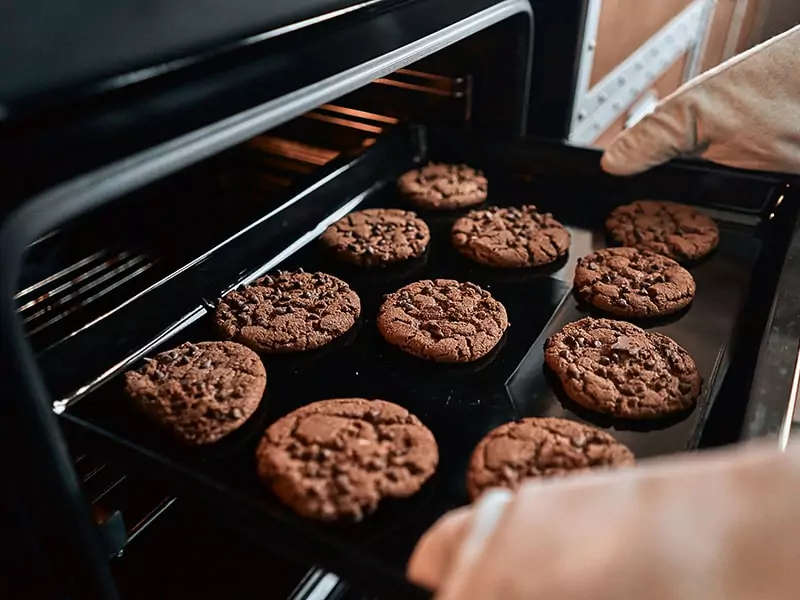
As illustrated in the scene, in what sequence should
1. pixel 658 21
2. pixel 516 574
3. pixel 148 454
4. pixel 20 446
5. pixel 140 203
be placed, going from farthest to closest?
pixel 658 21, pixel 140 203, pixel 148 454, pixel 20 446, pixel 516 574

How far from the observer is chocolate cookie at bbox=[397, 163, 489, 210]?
4.59 ft

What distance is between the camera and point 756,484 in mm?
534

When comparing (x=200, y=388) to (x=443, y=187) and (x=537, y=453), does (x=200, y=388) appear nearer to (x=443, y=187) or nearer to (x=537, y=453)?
(x=537, y=453)

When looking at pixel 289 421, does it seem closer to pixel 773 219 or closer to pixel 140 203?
pixel 140 203

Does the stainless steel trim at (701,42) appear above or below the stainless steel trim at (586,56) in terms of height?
below

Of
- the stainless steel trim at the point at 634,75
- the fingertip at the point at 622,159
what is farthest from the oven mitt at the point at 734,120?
the stainless steel trim at the point at 634,75

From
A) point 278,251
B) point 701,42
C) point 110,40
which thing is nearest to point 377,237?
point 278,251

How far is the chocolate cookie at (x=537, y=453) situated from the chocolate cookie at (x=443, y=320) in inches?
7.4

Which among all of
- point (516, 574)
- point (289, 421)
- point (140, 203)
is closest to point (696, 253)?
point (289, 421)

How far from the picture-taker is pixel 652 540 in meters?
0.52

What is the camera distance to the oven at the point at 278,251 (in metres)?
0.63

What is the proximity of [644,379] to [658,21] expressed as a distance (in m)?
1.47

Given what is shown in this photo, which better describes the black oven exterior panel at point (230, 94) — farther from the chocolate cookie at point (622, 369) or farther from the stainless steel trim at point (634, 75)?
the stainless steel trim at point (634, 75)

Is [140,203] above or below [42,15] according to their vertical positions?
below
